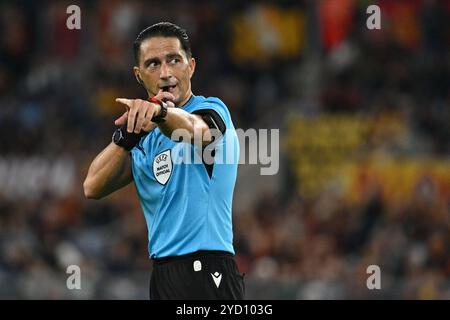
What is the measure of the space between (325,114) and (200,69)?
2.99 meters

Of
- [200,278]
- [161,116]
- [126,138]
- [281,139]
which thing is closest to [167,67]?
[126,138]

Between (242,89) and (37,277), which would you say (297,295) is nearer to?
(37,277)

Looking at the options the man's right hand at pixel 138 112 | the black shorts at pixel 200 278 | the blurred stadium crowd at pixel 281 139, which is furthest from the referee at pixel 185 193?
the blurred stadium crowd at pixel 281 139

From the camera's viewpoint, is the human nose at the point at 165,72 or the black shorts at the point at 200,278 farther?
the human nose at the point at 165,72

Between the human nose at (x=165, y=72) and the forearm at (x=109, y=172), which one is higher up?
the human nose at (x=165, y=72)

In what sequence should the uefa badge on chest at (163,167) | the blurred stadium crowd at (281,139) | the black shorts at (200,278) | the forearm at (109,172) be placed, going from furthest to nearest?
the blurred stadium crowd at (281,139), the forearm at (109,172), the uefa badge on chest at (163,167), the black shorts at (200,278)

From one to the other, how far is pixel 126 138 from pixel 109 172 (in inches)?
11.3

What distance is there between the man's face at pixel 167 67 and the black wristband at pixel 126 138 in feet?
1.09

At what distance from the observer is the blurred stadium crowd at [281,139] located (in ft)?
41.2

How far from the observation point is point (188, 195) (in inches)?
232

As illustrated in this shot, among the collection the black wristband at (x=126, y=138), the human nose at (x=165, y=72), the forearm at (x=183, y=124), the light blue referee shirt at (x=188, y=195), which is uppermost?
the human nose at (x=165, y=72)

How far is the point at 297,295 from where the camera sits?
11547mm

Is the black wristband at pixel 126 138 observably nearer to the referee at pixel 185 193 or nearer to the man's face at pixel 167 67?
the referee at pixel 185 193

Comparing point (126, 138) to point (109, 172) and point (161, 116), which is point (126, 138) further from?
point (161, 116)
